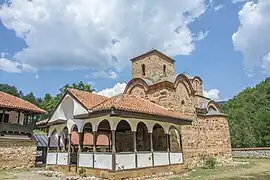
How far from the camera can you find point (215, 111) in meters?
20.9

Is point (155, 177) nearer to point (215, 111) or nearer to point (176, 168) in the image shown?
point (176, 168)

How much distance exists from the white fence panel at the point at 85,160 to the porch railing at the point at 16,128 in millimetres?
7431

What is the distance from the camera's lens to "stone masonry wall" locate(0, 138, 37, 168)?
16.5m

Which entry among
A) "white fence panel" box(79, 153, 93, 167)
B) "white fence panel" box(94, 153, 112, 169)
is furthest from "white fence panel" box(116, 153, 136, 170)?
"white fence panel" box(79, 153, 93, 167)

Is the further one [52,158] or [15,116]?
[15,116]

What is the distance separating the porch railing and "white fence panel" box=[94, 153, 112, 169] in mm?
8699

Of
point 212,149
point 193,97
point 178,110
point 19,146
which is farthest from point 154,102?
point 19,146

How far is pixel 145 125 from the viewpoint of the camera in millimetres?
13258

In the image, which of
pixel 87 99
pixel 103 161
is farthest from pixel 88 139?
pixel 103 161

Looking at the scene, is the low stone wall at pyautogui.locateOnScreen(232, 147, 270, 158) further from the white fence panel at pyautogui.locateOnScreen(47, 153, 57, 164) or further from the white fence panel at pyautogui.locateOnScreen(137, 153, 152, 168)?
the white fence panel at pyautogui.locateOnScreen(47, 153, 57, 164)

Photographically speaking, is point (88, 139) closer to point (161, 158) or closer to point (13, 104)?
point (13, 104)

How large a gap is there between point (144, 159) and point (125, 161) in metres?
1.33

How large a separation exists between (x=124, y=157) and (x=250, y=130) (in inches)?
946

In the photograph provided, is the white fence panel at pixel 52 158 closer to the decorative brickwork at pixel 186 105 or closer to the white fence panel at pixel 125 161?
the white fence panel at pixel 125 161
